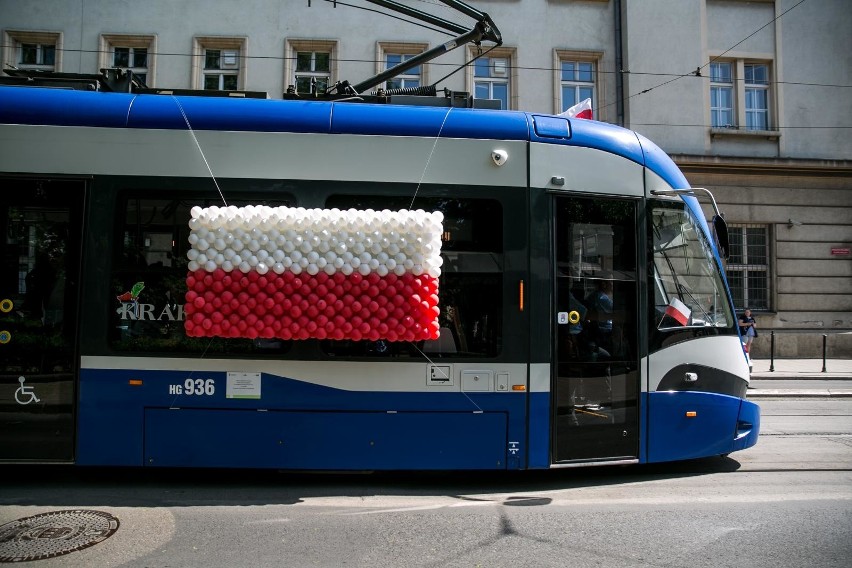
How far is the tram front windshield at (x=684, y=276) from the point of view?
5.53 metres

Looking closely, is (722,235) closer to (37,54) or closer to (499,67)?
(499,67)

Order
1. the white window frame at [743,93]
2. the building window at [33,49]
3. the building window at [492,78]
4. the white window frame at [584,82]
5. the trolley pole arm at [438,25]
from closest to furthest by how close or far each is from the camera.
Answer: the trolley pole arm at [438,25] < the building window at [33,49] < the building window at [492,78] < the white window frame at [584,82] < the white window frame at [743,93]

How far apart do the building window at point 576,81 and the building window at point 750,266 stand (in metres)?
5.89

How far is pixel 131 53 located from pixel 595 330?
16445mm

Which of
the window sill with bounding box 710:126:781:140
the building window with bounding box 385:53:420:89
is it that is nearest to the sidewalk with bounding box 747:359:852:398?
the window sill with bounding box 710:126:781:140

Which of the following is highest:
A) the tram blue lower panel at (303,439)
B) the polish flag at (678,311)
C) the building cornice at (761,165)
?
the building cornice at (761,165)

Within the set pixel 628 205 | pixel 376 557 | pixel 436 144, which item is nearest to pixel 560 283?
pixel 628 205

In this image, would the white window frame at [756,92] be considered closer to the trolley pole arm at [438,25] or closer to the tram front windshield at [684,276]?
the trolley pole arm at [438,25]

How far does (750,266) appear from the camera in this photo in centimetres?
1811

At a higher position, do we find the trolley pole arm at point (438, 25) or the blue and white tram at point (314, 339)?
the trolley pole arm at point (438, 25)

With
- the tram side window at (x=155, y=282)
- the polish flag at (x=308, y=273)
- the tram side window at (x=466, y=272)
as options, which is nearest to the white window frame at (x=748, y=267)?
the tram side window at (x=466, y=272)

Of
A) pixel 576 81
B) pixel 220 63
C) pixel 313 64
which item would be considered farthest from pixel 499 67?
pixel 220 63

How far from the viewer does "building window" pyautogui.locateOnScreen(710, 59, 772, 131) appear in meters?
18.3

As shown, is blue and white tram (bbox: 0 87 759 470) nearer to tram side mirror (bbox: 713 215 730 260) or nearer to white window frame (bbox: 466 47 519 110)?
tram side mirror (bbox: 713 215 730 260)
